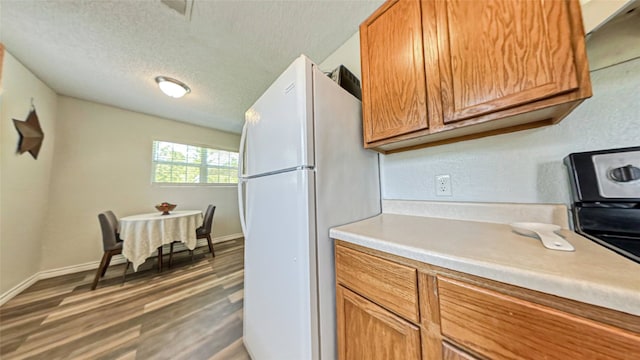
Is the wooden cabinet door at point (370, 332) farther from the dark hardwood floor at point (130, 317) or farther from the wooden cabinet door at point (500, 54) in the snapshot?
the dark hardwood floor at point (130, 317)

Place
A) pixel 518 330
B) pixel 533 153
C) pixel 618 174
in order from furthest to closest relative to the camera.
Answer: pixel 533 153 < pixel 618 174 < pixel 518 330

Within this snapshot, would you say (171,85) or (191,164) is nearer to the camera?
(171,85)

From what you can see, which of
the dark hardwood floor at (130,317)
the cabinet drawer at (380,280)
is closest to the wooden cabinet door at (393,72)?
the cabinet drawer at (380,280)

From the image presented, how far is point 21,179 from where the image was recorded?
2053mm

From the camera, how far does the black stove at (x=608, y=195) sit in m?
0.59

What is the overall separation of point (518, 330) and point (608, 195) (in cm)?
65

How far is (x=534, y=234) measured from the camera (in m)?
0.66

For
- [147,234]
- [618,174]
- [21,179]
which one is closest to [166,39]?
[147,234]

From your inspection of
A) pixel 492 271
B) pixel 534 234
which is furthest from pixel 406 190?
pixel 492 271

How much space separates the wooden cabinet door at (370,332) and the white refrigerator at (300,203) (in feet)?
0.24

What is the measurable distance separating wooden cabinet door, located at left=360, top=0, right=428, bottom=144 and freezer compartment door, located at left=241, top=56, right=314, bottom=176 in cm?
40

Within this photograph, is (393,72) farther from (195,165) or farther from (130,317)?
(195,165)

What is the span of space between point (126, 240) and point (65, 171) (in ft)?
5.30

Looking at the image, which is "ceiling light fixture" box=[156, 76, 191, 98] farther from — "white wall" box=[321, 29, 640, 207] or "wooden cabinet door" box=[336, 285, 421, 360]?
"wooden cabinet door" box=[336, 285, 421, 360]
